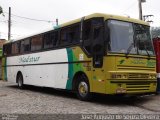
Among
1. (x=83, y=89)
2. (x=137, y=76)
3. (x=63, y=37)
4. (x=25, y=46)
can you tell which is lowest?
(x=83, y=89)

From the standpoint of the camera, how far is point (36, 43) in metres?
18.0

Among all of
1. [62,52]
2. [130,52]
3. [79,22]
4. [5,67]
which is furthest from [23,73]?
[130,52]

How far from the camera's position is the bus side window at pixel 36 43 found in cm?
1752

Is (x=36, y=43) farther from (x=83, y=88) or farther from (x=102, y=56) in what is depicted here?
(x=102, y=56)

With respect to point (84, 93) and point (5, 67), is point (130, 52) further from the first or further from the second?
point (5, 67)

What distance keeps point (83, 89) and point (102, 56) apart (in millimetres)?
1933

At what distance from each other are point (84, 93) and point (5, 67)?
10830 millimetres

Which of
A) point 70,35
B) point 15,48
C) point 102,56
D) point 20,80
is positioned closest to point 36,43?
point 20,80

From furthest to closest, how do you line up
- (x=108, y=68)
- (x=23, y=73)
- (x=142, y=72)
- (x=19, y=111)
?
(x=23, y=73), (x=142, y=72), (x=108, y=68), (x=19, y=111)

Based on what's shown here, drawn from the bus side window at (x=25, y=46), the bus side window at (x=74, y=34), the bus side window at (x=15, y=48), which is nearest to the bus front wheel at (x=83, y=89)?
the bus side window at (x=74, y=34)

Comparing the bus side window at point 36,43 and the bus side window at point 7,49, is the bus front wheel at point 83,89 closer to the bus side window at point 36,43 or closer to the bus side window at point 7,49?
the bus side window at point 36,43

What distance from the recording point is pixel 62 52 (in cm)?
1495

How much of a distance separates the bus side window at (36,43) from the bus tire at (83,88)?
438cm

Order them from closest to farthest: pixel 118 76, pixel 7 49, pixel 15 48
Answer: pixel 118 76 < pixel 15 48 < pixel 7 49
